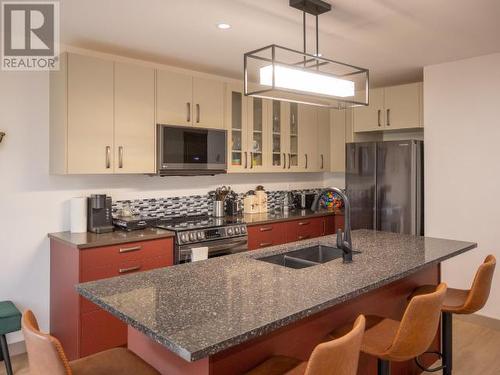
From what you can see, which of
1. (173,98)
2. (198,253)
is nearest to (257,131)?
(173,98)

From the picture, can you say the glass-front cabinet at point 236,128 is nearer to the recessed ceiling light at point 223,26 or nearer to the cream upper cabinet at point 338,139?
the recessed ceiling light at point 223,26

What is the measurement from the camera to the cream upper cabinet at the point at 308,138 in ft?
16.6

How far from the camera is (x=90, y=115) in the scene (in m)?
3.30

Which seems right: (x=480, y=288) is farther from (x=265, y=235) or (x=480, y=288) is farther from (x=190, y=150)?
(x=190, y=150)

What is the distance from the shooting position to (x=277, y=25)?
9.70ft

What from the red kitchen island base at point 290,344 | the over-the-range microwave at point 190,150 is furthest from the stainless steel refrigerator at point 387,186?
the red kitchen island base at point 290,344

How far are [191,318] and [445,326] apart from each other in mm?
1797

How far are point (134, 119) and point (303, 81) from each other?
1.85 metres

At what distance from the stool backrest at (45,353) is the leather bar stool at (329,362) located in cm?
67

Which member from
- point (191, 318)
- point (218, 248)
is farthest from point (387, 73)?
point (191, 318)

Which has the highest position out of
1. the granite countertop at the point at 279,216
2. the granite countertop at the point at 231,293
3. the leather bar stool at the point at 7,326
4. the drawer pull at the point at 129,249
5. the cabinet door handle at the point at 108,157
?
the cabinet door handle at the point at 108,157

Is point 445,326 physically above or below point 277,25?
below

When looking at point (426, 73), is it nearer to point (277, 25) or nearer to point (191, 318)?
point (277, 25)

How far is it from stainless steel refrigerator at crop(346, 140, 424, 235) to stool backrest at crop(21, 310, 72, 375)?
3.64 meters
